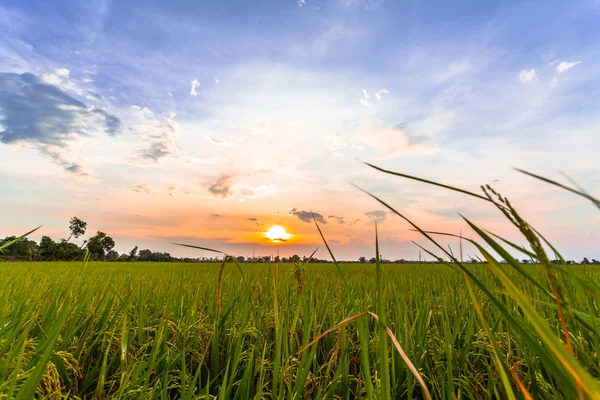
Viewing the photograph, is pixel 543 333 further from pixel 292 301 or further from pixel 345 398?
pixel 292 301

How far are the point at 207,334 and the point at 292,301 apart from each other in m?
1.50

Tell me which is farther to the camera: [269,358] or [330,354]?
Answer: [330,354]

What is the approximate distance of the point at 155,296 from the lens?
146 inches

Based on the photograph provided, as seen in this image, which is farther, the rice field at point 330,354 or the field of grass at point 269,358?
the field of grass at point 269,358

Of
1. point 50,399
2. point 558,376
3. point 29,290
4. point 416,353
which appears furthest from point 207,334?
point 29,290

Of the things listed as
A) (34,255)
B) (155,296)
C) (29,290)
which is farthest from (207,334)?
(34,255)

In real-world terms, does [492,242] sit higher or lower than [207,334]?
higher

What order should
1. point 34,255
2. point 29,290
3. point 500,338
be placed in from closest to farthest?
point 500,338
point 29,290
point 34,255

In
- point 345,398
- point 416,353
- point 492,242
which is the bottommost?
point 345,398

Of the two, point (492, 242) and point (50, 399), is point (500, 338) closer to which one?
point (492, 242)

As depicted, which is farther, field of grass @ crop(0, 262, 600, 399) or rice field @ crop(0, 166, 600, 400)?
field of grass @ crop(0, 262, 600, 399)

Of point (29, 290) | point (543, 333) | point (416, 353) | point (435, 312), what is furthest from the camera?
point (29, 290)

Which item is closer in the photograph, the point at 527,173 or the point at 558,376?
the point at 558,376

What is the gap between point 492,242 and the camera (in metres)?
0.65
